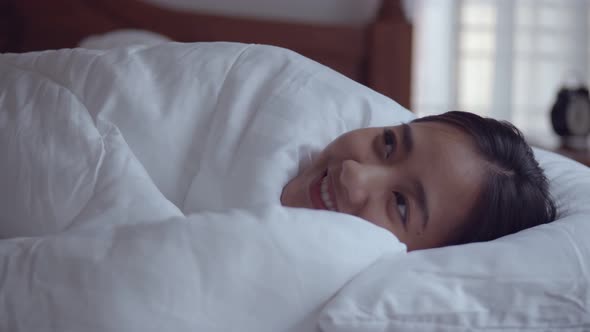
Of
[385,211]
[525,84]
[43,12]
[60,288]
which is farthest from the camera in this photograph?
[525,84]

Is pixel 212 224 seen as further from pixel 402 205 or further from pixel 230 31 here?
pixel 230 31

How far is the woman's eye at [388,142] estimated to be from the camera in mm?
765

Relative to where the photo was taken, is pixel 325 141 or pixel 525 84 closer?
pixel 325 141

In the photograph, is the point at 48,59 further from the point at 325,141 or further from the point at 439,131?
the point at 439,131

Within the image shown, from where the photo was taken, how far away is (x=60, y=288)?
47 centimetres

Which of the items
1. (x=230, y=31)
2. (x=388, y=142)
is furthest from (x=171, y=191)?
(x=230, y=31)

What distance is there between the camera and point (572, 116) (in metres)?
2.01

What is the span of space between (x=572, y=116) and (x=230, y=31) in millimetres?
1280

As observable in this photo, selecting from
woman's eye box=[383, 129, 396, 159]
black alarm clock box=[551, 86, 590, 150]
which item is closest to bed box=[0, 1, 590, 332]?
woman's eye box=[383, 129, 396, 159]

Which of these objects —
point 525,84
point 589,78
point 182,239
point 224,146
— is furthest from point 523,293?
point 589,78

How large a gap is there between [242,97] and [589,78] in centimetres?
234

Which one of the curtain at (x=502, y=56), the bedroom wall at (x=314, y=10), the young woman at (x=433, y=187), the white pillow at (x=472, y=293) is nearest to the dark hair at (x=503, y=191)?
the young woman at (x=433, y=187)

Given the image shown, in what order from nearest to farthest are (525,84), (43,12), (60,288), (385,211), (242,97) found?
(60,288) < (385,211) < (242,97) < (43,12) < (525,84)

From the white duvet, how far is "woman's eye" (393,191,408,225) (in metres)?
0.09
